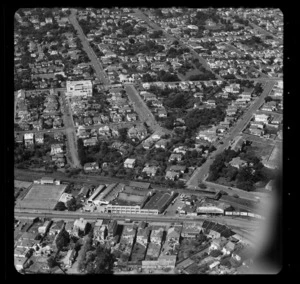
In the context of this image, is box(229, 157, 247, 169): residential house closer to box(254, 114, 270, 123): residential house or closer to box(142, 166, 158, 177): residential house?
box(142, 166, 158, 177): residential house

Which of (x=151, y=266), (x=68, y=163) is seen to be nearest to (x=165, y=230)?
(x=151, y=266)

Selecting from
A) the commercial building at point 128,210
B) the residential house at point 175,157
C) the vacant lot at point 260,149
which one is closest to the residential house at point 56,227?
the commercial building at point 128,210

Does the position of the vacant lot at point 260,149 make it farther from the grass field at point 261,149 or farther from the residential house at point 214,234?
the residential house at point 214,234

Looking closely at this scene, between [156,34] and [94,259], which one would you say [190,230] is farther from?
[156,34]

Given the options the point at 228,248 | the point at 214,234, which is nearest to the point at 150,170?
the point at 214,234
